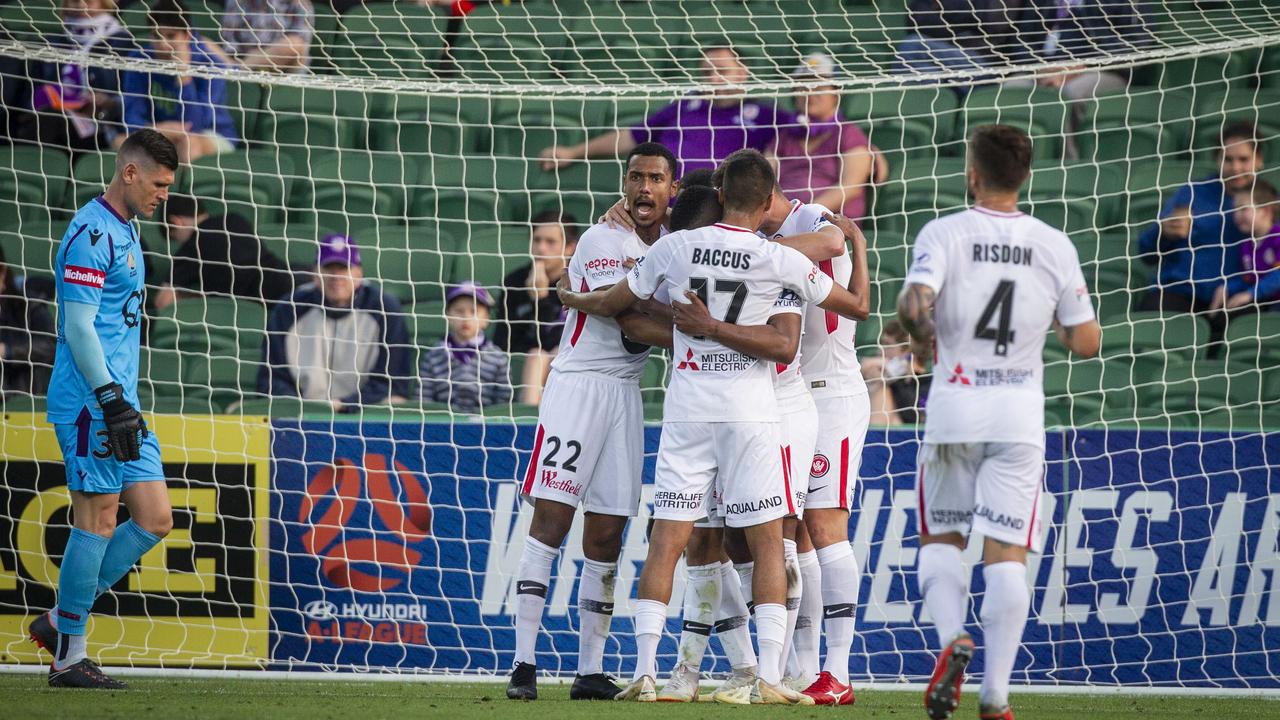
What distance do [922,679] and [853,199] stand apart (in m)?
3.63

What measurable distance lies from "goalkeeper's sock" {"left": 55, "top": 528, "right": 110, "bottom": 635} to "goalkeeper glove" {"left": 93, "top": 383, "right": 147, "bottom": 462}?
1.30 ft

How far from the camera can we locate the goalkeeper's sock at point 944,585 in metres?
4.21

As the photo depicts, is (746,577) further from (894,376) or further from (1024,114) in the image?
(1024,114)

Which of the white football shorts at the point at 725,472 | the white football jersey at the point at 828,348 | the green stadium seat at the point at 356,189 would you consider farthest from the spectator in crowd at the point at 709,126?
the white football shorts at the point at 725,472

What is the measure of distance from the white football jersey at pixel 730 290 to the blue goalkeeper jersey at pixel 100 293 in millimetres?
2155

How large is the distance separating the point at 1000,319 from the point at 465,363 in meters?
4.67

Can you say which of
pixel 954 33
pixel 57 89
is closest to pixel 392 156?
pixel 57 89

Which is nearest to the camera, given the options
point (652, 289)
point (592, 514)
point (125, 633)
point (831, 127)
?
point (652, 289)

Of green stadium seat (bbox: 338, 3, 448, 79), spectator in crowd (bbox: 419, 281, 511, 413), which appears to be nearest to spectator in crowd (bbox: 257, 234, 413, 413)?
spectator in crowd (bbox: 419, 281, 511, 413)

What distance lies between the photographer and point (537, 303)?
881cm

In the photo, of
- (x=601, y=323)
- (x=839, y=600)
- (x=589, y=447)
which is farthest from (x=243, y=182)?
(x=839, y=600)

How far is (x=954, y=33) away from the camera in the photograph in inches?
388

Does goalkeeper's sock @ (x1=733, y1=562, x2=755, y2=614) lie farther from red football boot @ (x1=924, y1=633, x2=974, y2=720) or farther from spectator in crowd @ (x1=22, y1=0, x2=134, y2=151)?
spectator in crowd @ (x1=22, y1=0, x2=134, y2=151)

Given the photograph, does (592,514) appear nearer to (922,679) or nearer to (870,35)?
(922,679)
